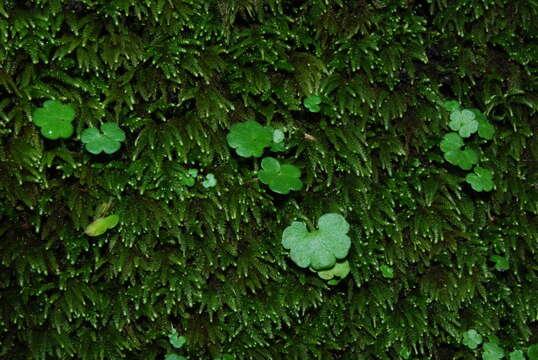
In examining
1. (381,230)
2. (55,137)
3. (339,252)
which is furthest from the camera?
(381,230)

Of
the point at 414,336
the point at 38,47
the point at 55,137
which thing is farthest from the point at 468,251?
the point at 38,47

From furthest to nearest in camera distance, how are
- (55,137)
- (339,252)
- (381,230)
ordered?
(381,230) < (339,252) < (55,137)

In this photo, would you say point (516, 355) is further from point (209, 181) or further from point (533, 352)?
point (209, 181)

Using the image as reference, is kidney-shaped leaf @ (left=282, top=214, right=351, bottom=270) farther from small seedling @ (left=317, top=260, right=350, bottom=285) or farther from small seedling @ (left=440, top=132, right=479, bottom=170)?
small seedling @ (left=440, top=132, right=479, bottom=170)

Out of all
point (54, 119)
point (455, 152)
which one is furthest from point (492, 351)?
point (54, 119)

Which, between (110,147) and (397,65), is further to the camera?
(397,65)

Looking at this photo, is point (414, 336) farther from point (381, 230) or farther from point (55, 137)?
point (55, 137)
